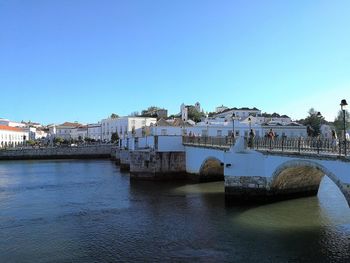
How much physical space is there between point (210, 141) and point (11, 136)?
4122 inches

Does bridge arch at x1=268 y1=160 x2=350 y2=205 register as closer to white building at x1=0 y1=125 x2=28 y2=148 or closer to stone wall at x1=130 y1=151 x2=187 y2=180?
stone wall at x1=130 y1=151 x2=187 y2=180

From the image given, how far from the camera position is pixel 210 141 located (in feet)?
109

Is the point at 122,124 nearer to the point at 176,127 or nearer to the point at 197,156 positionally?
the point at 176,127

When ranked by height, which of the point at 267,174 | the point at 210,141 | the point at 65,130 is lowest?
the point at 267,174

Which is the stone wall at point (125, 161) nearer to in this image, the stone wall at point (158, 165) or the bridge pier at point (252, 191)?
the stone wall at point (158, 165)

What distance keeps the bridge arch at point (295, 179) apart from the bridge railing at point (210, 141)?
17.5 feet

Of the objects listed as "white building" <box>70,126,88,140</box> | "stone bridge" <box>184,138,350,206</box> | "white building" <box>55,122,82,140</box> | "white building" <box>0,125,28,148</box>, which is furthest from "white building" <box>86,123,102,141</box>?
"stone bridge" <box>184,138,350,206</box>

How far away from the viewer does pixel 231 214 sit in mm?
20750

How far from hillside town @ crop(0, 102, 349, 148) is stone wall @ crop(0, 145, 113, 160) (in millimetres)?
5466

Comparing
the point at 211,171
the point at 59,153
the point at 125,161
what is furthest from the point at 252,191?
the point at 59,153

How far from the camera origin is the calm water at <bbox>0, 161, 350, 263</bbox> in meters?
14.4

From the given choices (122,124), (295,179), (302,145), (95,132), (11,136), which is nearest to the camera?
(302,145)

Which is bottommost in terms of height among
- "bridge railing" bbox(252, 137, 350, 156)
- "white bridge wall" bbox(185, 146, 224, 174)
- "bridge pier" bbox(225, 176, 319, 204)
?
"bridge pier" bbox(225, 176, 319, 204)

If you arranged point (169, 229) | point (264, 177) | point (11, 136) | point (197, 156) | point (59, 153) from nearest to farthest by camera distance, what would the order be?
point (169, 229) → point (264, 177) → point (197, 156) → point (59, 153) → point (11, 136)
